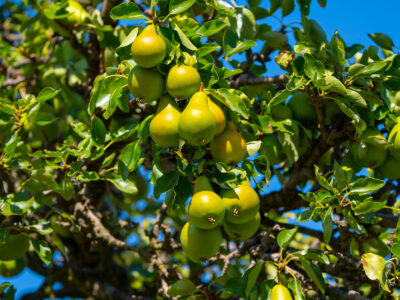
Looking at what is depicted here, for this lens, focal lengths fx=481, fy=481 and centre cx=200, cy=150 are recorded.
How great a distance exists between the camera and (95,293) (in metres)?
2.62

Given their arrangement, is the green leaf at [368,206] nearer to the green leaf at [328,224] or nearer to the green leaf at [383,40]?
the green leaf at [328,224]

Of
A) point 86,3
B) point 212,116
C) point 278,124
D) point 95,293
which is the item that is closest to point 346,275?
point 278,124

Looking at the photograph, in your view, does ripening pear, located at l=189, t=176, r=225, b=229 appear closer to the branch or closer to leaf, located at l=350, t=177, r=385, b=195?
leaf, located at l=350, t=177, r=385, b=195

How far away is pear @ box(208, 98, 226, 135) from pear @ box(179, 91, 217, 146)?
0.05 meters

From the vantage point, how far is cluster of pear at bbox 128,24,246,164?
1176 millimetres

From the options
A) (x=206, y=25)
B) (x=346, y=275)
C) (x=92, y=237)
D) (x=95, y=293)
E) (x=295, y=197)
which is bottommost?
(x=95, y=293)

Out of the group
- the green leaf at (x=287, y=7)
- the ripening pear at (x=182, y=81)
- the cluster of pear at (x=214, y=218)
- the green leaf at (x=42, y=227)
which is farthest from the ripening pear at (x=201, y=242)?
the green leaf at (x=287, y=7)

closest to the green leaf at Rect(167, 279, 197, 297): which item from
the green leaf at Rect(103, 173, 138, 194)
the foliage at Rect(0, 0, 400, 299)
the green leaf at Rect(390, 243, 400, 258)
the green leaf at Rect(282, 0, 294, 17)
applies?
the foliage at Rect(0, 0, 400, 299)

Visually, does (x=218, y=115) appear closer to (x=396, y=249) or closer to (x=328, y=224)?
(x=328, y=224)

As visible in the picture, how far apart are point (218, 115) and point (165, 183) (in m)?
0.24

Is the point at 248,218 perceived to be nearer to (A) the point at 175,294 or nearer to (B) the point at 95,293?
(A) the point at 175,294

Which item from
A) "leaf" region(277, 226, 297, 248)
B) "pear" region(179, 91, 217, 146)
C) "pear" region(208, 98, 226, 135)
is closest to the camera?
"pear" region(179, 91, 217, 146)

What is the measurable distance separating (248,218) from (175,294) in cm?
53

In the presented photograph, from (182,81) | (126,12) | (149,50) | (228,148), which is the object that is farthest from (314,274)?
(126,12)
